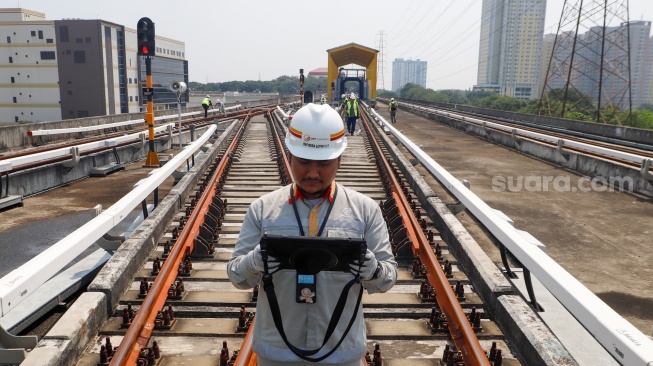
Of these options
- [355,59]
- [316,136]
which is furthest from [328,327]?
[355,59]

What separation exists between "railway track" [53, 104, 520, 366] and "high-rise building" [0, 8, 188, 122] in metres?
64.2

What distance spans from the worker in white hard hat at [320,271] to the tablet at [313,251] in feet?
0.29

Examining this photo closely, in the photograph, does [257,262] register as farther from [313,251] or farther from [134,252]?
[134,252]

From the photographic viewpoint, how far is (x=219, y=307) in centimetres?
475

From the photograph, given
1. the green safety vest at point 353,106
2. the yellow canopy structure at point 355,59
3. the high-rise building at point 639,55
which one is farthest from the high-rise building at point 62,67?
the high-rise building at point 639,55

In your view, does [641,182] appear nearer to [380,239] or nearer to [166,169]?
[166,169]

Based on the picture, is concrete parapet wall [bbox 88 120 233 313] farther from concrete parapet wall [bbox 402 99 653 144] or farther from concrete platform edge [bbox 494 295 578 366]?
concrete parapet wall [bbox 402 99 653 144]

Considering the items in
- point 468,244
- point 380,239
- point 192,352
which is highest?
point 380,239

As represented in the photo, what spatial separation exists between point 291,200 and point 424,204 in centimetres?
Result: 633

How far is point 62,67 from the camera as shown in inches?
2559

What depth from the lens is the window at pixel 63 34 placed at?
208ft

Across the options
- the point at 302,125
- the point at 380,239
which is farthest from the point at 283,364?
the point at 302,125

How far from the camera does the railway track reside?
3.91 metres

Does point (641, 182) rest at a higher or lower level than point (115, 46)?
lower
